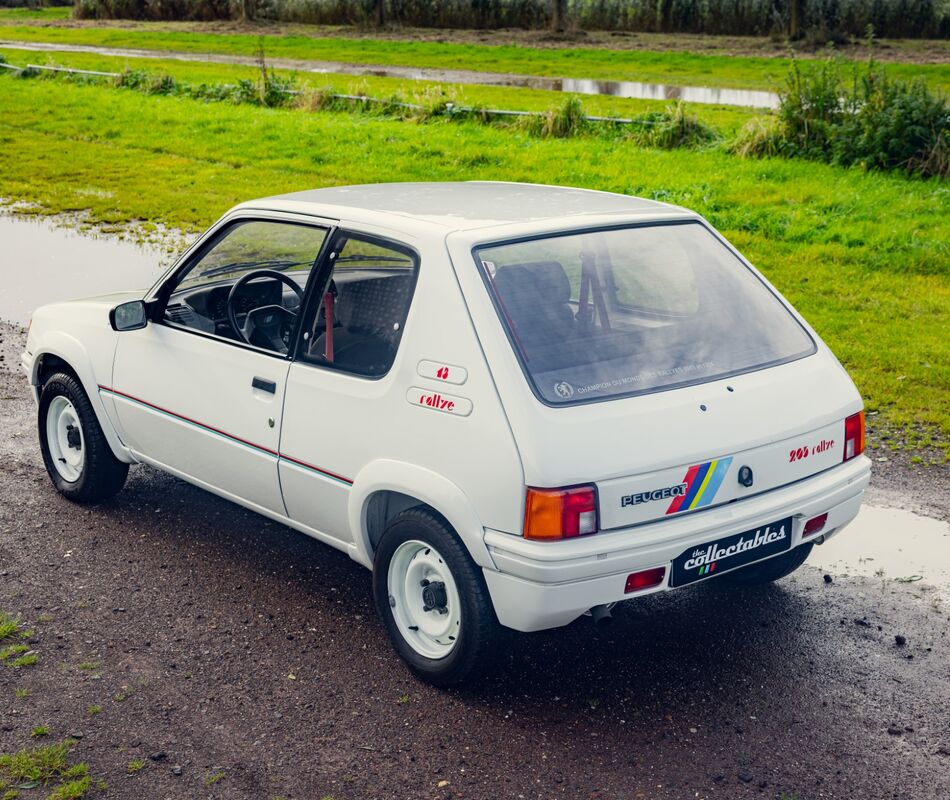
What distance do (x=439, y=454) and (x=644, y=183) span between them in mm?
10661

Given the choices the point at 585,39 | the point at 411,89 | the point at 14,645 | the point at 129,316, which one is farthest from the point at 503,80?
the point at 14,645

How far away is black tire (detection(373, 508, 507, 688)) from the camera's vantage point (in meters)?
4.01

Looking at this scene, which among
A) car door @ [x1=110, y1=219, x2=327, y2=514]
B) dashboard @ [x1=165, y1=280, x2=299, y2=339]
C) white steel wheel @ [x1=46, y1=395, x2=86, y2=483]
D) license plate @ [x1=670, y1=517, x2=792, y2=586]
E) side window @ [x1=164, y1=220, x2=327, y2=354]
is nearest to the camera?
license plate @ [x1=670, y1=517, x2=792, y2=586]

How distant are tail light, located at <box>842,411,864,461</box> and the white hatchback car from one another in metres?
0.01

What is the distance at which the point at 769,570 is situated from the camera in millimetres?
5117

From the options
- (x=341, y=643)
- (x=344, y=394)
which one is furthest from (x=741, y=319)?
(x=341, y=643)

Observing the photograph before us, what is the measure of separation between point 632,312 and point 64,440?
128 inches

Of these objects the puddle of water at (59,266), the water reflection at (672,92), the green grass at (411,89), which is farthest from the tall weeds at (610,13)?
the puddle of water at (59,266)

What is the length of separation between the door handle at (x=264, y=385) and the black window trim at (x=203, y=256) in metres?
0.11

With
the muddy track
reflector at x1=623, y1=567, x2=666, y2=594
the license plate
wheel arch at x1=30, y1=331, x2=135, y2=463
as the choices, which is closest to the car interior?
wheel arch at x1=30, y1=331, x2=135, y2=463

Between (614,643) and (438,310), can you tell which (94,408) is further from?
(614,643)

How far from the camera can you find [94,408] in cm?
581

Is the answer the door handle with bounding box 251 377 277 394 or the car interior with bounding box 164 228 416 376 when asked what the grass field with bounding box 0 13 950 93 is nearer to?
the car interior with bounding box 164 228 416 376

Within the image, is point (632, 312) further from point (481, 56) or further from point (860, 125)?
point (481, 56)
